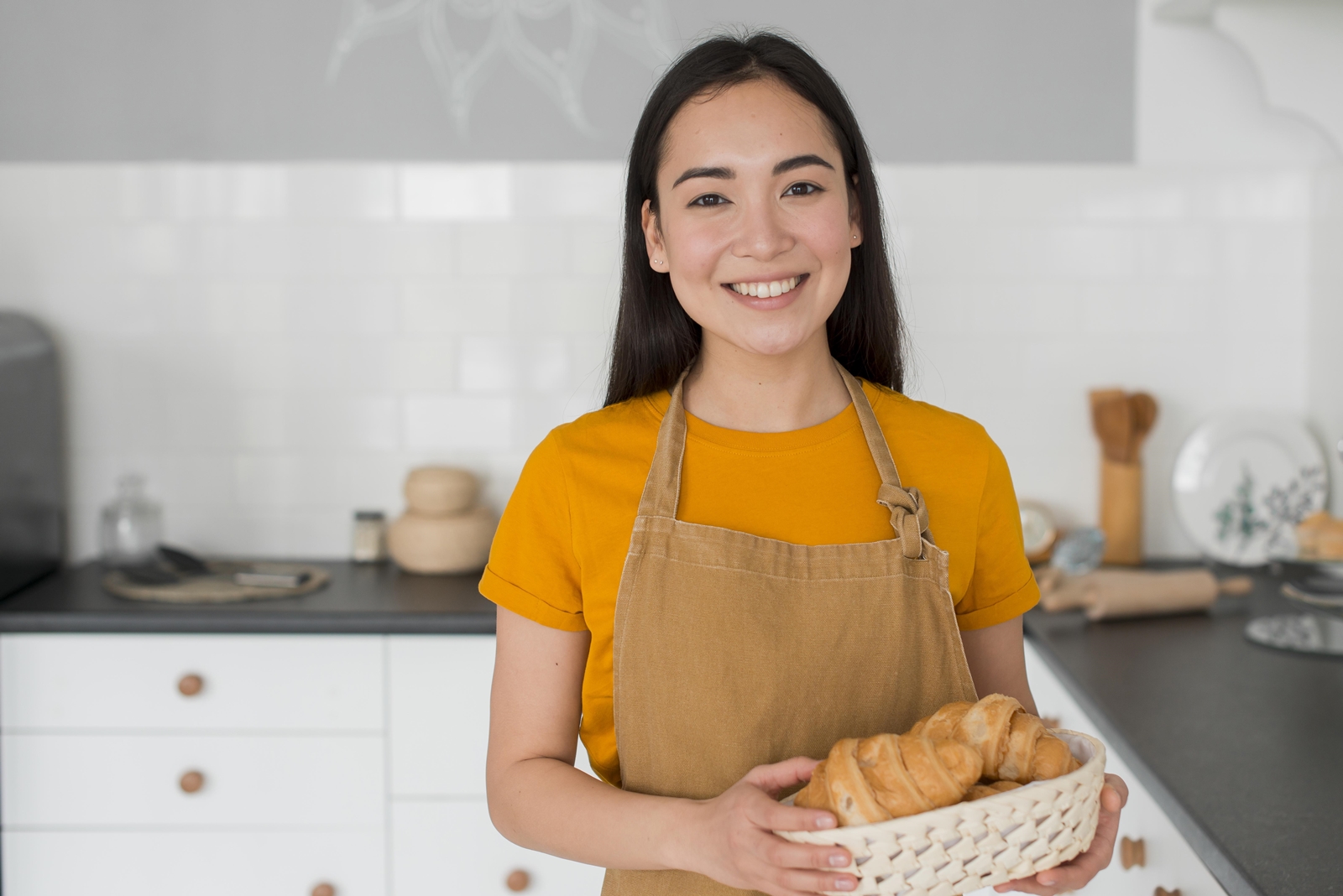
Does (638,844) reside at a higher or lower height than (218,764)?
higher

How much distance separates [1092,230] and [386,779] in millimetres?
1803

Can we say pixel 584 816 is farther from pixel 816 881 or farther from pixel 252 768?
pixel 252 768

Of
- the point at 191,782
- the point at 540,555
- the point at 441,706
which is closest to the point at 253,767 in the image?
the point at 191,782

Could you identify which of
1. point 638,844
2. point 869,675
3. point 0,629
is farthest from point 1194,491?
point 0,629

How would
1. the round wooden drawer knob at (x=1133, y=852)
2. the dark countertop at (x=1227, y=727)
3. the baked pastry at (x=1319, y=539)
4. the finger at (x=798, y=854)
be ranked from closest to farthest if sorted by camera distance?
the finger at (x=798, y=854)
the dark countertop at (x=1227, y=727)
the round wooden drawer knob at (x=1133, y=852)
the baked pastry at (x=1319, y=539)

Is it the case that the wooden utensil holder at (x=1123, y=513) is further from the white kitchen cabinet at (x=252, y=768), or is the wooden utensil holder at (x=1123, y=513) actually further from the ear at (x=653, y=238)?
the ear at (x=653, y=238)

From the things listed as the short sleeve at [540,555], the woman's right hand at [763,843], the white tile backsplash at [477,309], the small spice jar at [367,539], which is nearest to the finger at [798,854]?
the woman's right hand at [763,843]

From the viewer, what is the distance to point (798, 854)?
84 centimetres

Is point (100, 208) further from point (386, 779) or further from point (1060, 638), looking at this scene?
point (1060, 638)

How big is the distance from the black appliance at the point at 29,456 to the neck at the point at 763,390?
5.55ft

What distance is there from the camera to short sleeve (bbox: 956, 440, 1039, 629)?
120 cm

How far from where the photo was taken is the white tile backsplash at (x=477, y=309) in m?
2.49

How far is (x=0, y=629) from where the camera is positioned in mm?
2131

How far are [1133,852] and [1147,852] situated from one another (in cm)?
2
